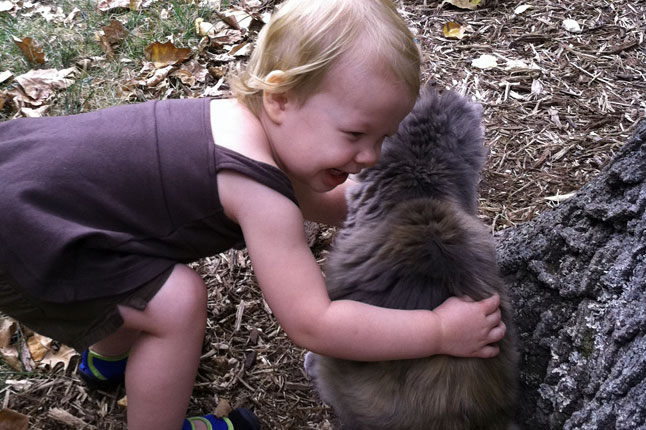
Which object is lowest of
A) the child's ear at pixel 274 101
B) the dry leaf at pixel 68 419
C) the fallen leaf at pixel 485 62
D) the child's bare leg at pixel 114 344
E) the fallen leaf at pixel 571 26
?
the dry leaf at pixel 68 419

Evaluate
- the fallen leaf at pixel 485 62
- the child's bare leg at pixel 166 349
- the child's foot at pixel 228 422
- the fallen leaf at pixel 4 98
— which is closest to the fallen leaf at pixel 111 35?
the fallen leaf at pixel 4 98

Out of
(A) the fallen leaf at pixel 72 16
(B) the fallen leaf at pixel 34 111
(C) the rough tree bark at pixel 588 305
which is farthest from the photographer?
(A) the fallen leaf at pixel 72 16

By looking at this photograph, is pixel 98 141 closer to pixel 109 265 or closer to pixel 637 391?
pixel 109 265

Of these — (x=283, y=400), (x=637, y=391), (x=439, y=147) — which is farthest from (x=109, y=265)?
(x=637, y=391)

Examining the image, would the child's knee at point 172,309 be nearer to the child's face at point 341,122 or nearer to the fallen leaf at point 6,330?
the child's face at point 341,122

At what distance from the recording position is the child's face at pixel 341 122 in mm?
2070

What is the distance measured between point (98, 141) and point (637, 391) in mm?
1857

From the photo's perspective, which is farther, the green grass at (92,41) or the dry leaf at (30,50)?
the dry leaf at (30,50)

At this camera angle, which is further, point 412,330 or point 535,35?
point 535,35

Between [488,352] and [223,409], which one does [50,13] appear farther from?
[488,352]

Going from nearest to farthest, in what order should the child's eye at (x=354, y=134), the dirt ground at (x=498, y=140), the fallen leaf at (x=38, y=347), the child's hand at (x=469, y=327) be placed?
Result: 1. the child's hand at (x=469, y=327)
2. the child's eye at (x=354, y=134)
3. the dirt ground at (x=498, y=140)
4. the fallen leaf at (x=38, y=347)

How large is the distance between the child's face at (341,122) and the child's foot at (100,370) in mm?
1193

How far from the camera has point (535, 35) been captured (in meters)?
4.43

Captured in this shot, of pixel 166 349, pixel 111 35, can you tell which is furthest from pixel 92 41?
pixel 166 349
